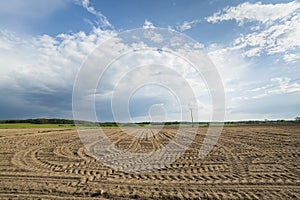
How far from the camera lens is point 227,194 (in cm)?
529

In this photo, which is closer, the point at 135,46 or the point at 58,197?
the point at 58,197

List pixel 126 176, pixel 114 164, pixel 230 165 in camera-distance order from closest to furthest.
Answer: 1. pixel 126 176
2. pixel 230 165
3. pixel 114 164

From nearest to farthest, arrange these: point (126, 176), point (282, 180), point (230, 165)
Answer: point (282, 180)
point (126, 176)
point (230, 165)

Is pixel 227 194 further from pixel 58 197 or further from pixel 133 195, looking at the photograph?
pixel 58 197

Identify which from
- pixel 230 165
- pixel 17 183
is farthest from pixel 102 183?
pixel 230 165

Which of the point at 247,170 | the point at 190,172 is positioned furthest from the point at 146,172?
the point at 247,170

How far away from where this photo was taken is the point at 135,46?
572 inches

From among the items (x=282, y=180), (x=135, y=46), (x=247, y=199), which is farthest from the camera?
(x=135, y=46)

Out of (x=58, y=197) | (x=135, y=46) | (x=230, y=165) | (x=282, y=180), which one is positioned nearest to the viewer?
(x=58, y=197)

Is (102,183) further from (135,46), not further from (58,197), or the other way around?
(135,46)

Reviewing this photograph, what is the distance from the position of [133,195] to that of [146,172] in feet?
6.74

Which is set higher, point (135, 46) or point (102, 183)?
point (135, 46)

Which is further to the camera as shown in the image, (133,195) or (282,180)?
(282,180)

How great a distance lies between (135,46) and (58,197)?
10959 millimetres
